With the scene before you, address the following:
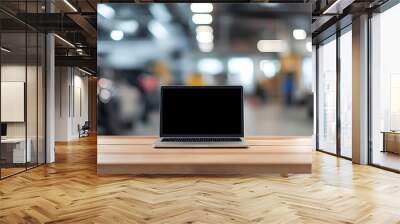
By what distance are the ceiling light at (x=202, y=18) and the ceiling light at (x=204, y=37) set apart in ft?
0.55

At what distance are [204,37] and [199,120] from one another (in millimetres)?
1224

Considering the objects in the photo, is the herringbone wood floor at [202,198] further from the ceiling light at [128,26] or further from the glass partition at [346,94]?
the ceiling light at [128,26]

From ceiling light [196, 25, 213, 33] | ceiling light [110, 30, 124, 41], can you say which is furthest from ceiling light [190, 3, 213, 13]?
ceiling light [110, 30, 124, 41]

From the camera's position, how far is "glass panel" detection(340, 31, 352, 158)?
8.02 m

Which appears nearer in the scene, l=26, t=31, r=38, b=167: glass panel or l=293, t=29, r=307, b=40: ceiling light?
l=293, t=29, r=307, b=40: ceiling light

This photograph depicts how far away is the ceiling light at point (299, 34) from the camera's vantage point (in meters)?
5.18

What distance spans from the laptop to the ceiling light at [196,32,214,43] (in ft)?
2.77

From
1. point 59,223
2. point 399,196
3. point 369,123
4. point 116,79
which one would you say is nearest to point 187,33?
point 116,79

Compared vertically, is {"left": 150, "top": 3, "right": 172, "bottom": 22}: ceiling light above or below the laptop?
above

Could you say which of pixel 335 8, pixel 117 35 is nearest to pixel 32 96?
pixel 117 35

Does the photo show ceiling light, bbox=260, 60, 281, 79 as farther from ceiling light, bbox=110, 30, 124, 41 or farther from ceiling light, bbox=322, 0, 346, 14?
ceiling light, bbox=110, 30, 124, 41

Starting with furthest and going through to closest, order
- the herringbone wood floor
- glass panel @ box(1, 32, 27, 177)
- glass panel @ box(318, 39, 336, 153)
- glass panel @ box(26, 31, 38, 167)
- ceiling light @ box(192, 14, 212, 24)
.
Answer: glass panel @ box(318, 39, 336, 153), glass panel @ box(26, 31, 38, 167), glass panel @ box(1, 32, 27, 177), ceiling light @ box(192, 14, 212, 24), the herringbone wood floor

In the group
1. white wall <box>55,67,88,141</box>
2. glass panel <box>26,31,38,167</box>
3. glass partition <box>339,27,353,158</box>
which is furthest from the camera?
white wall <box>55,67,88,141</box>

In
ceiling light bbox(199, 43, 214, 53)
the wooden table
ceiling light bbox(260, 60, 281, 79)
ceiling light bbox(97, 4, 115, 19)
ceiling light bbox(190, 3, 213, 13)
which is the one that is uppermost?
ceiling light bbox(190, 3, 213, 13)
